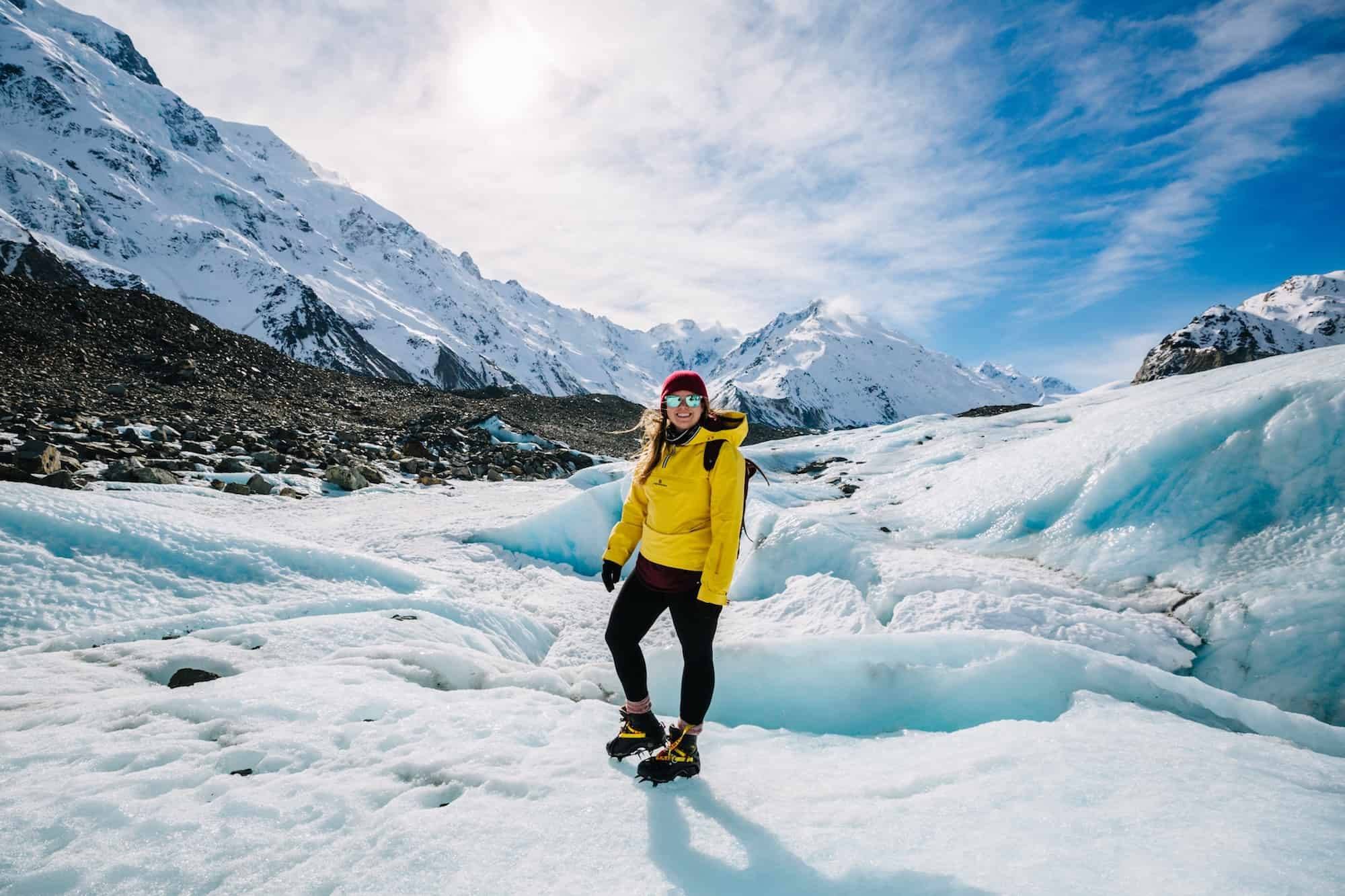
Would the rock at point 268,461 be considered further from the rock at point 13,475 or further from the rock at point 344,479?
the rock at point 13,475

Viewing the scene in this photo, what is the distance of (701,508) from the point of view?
10.9ft

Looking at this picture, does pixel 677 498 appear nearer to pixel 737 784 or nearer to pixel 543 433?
pixel 737 784

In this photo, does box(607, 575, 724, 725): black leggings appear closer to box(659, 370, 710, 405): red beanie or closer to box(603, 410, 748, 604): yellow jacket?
box(603, 410, 748, 604): yellow jacket

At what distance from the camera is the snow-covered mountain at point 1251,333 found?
47.5 m

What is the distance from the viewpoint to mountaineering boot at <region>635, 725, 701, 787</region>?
3.02 meters

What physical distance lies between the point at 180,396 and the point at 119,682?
1869 centimetres

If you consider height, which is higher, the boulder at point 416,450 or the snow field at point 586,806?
the boulder at point 416,450

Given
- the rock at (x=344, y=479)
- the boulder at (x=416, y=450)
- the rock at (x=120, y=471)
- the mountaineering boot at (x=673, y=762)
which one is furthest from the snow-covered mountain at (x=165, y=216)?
the mountaineering boot at (x=673, y=762)

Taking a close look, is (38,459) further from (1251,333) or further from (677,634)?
(1251,333)

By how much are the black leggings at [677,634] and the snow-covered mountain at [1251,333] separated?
113ft

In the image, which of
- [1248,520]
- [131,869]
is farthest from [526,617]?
[1248,520]

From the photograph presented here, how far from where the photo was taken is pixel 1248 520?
5.60 metres

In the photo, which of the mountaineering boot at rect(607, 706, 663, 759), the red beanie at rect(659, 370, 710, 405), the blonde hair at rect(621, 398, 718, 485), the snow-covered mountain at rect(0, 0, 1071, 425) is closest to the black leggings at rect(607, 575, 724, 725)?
the mountaineering boot at rect(607, 706, 663, 759)

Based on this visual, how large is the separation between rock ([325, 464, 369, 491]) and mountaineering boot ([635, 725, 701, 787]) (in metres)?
10.5
